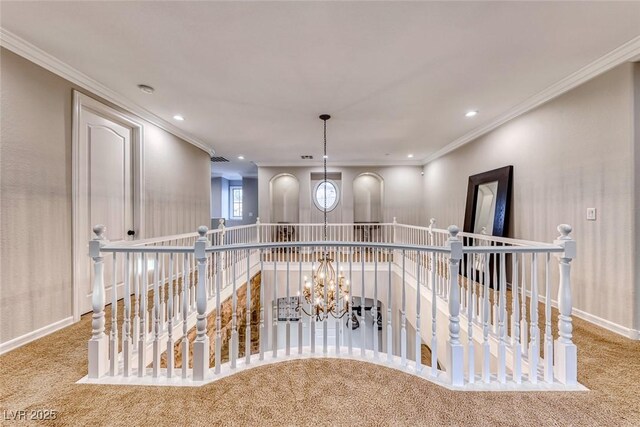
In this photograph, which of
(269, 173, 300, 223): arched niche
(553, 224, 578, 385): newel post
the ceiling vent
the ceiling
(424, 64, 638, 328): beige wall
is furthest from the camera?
(269, 173, 300, 223): arched niche

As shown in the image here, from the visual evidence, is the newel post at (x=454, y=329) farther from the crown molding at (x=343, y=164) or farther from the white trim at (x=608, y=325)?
the crown molding at (x=343, y=164)

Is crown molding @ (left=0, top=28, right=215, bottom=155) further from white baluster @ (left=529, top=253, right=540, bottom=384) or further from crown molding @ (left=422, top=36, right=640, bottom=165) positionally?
crown molding @ (left=422, top=36, right=640, bottom=165)

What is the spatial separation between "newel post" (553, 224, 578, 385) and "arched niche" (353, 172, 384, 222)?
21.0 ft

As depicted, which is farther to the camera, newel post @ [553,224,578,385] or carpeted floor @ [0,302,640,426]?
newel post @ [553,224,578,385]

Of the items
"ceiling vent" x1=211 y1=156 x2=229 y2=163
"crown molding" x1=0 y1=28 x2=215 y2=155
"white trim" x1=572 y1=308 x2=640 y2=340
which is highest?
"ceiling vent" x1=211 y1=156 x2=229 y2=163

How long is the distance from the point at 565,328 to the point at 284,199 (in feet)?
A: 24.3

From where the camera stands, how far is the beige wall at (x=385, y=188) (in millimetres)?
7941

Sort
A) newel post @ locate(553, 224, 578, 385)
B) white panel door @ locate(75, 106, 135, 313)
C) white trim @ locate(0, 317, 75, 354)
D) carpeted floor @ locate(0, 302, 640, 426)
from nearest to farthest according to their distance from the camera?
carpeted floor @ locate(0, 302, 640, 426), newel post @ locate(553, 224, 578, 385), white trim @ locate(0, 317, 75, 354), white panel door @ locate(75, 106, 135, 313)

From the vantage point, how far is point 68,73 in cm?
271

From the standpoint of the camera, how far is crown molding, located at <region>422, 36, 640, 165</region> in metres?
2.38

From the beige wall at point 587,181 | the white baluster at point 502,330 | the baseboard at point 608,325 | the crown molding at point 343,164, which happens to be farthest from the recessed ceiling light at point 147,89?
the baseboard at point 608,325

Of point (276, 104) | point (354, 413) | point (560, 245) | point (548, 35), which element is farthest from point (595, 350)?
point (276, 104)

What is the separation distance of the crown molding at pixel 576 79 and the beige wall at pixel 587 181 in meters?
0.07

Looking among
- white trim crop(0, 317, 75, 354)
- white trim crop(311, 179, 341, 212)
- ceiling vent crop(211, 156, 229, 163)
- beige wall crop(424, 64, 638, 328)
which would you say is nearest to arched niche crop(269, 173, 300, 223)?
white trim crop(311, 179, 341, 212)
